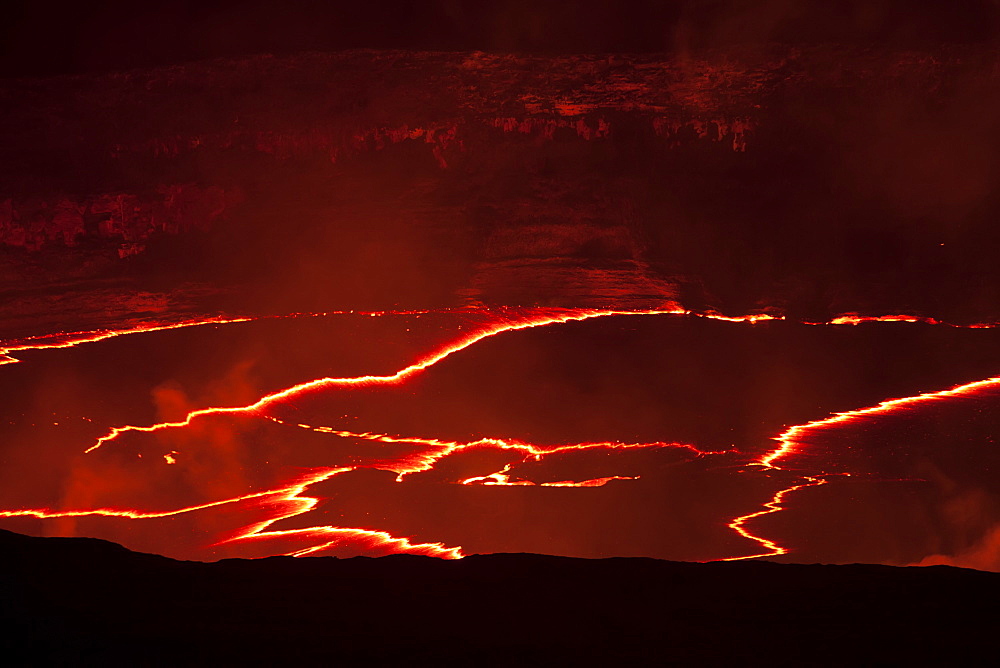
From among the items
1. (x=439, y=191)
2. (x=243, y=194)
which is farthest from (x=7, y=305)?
(x=439, y=191)

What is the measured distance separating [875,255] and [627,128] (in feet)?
3.67

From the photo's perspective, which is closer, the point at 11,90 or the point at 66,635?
the point at 66,635

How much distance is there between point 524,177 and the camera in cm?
335

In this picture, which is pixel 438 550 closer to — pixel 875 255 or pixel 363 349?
pixel 363 349

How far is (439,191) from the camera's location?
3371 millimetres

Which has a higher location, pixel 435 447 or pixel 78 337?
pixel 78 337

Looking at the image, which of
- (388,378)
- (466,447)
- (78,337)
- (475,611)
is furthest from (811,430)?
(78,337)

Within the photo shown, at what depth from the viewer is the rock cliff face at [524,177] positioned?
3.21 m

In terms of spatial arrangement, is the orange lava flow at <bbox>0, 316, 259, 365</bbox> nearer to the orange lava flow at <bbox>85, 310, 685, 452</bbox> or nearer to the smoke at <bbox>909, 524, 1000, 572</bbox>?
the orange lava flow at <bbox>85, 310, 685, 452</bbox>

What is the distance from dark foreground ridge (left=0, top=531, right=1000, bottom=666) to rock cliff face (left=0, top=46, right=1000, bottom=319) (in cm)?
165

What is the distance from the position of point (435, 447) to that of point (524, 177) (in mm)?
1168

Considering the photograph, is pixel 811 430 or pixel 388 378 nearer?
pixel 811 430

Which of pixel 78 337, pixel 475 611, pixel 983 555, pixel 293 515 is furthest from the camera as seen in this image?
pixel 78 337

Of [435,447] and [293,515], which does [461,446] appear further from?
[293,515]
